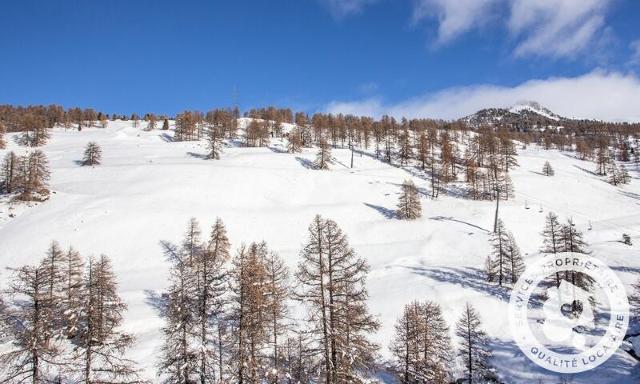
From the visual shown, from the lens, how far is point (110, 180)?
2869 inches

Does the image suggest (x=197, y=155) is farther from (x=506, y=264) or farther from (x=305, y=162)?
(x=506, y=264)

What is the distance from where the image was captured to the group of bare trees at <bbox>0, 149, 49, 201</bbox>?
61.1m

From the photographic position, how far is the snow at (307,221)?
124ft

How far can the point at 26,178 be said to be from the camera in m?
63.1

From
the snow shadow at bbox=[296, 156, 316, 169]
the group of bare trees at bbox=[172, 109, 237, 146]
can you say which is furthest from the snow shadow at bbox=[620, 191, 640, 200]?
the group of bare trees at bbox=[172, 109, 237, 146]

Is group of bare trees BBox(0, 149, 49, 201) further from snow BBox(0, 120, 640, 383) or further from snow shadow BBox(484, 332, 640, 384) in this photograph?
snow shadow BBox(484, 332, 640, 384)

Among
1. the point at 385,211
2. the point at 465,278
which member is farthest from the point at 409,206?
the point at 465,278

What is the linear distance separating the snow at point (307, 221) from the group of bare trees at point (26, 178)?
2.43 meters

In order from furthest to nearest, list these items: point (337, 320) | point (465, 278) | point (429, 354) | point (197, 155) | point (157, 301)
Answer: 1. point (197, 155)
2. point (465, 278)
3. point (157, 301)
4. point (429, 354)
5. point (337, 320)
